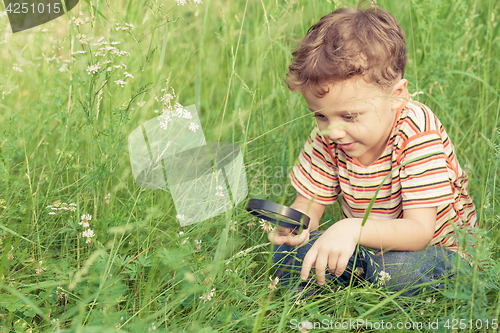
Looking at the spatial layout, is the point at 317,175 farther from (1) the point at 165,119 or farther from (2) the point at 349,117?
(1) the point at 165,119

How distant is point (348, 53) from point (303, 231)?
0.66 meters

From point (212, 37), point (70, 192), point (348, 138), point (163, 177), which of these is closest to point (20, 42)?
point (212, 37)

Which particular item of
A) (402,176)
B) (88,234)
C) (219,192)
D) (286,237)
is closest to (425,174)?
(402,176)

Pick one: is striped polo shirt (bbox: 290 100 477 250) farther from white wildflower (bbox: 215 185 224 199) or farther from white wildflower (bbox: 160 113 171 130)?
white wildflower (bbox: 160 113 171 130)

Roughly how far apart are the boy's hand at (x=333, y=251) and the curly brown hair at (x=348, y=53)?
0.49 m

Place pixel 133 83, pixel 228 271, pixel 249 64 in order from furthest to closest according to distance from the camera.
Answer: pixel 249 64
pixel 133 83
pixel 228 271

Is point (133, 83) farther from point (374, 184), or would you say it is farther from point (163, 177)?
point (374, 184)

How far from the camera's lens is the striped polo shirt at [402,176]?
157cm

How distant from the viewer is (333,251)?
1.41 m

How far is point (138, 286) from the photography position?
1.46 meters

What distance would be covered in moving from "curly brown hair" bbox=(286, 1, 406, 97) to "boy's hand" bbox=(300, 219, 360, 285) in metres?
0.49

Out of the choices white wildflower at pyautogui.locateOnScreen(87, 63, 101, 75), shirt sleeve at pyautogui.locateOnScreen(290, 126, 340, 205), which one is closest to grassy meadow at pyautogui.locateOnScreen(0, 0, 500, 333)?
white wildflower at pyautogui.locateOnScreen(87, 63, 101, 75)

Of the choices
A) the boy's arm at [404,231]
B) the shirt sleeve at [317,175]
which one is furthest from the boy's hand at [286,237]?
the shirt sleeve at [317,175]

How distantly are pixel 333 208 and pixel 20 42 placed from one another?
7.38 feet
